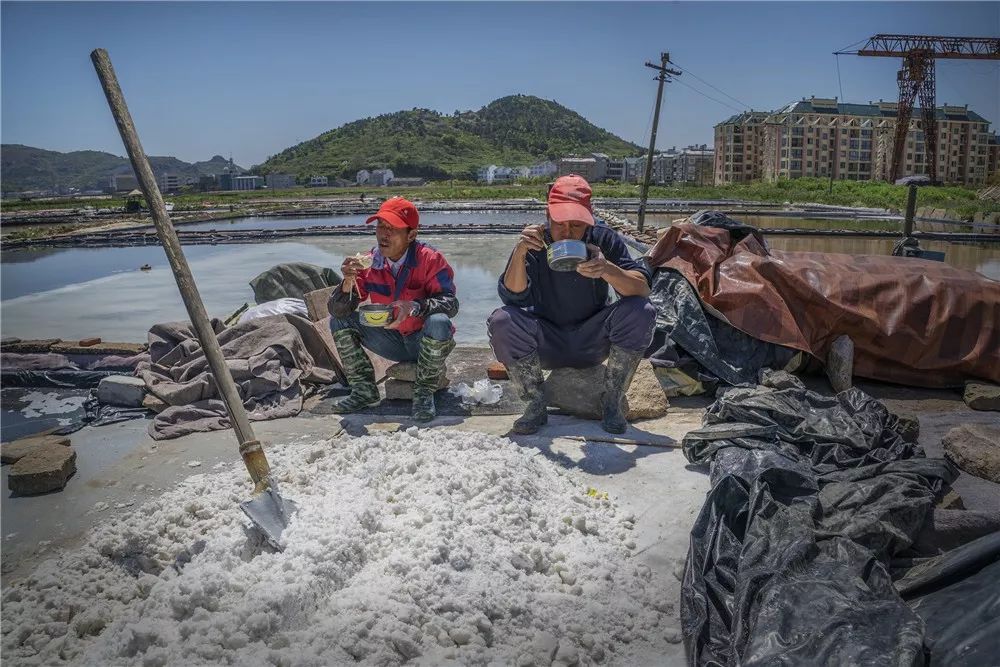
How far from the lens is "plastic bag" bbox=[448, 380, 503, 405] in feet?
12.3

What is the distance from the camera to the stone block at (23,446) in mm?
3135

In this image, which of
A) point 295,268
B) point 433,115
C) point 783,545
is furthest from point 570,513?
point 433,115

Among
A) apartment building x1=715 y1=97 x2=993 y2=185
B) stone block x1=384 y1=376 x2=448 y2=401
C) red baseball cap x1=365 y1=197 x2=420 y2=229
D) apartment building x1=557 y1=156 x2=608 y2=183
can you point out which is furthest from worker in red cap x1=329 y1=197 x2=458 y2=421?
apartment building x1=557 y1=156 x2=608 y2=183

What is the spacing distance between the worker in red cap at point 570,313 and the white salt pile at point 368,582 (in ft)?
2.33

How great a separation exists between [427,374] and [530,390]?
0.60 metres

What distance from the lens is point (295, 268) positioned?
555cm

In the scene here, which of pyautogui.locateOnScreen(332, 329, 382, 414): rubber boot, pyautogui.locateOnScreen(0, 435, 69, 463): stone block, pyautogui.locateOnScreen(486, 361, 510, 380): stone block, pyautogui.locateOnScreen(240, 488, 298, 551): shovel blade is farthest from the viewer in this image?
pyautogui.locateOnScreen(486, 361, 510, 380): stone block

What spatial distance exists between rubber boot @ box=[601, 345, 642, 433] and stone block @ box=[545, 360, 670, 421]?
0.15 m

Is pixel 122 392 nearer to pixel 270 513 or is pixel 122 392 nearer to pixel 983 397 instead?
pixel 270 513

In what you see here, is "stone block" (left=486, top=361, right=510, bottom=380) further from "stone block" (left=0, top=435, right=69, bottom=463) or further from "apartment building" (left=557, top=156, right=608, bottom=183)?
"apartment building" (left=557, top=156, right=608, bottom=183)

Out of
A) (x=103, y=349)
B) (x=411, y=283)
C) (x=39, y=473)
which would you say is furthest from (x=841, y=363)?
(x=103, y=349)

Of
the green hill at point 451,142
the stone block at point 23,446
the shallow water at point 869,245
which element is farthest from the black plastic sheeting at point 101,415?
the green hill at point 451,142

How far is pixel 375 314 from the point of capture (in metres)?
3.40

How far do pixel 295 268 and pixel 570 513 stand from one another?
385cm
